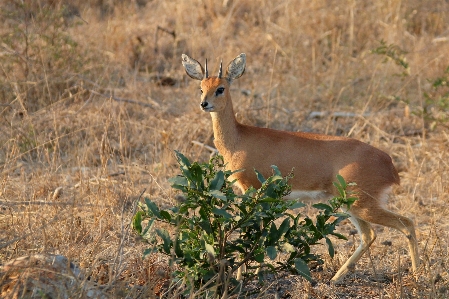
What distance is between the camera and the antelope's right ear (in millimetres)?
5648

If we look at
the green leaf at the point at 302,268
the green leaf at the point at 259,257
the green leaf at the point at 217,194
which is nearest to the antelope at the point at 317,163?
the green leaf at the point at 302,268

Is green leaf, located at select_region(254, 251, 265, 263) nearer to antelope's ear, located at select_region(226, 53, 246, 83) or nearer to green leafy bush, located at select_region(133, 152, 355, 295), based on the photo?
green leafy bush, located at select_region(133, 152, 355, 295)

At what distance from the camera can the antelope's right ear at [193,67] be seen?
5.65 metres

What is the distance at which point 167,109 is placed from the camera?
8250 millimetres

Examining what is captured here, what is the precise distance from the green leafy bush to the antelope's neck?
1.42 metres

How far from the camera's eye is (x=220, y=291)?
4133 millimetres

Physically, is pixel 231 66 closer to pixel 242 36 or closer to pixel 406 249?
pixel 406 249

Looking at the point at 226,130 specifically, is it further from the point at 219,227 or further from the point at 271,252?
the point at 271,252

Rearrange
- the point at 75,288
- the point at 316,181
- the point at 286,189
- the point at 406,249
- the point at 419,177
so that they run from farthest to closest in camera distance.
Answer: the point at 419,177 < the point at 406,249 < the point at 316,181 < the point at 286,189 < the point at 75,288

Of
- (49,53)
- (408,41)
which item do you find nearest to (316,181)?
(49,53)

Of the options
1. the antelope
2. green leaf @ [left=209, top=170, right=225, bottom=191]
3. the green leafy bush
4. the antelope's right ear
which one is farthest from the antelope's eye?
green leaf @ [left=209, top=170, right=225, bottom=191]

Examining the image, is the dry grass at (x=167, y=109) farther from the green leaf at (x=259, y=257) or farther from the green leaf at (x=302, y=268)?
the green leaf at (x=259, y=257)

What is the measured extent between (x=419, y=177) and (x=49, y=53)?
14.8ft

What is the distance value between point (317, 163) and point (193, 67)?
135cm
